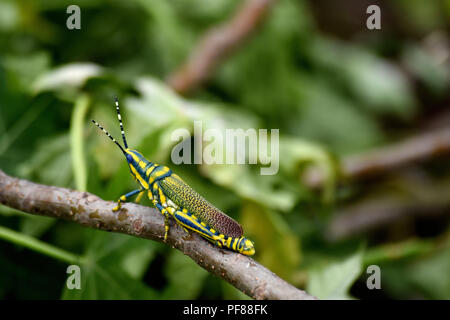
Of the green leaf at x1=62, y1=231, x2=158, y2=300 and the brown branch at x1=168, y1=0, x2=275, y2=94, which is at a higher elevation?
the brown branch at x1=168, y1=0, x2=275, y2=94

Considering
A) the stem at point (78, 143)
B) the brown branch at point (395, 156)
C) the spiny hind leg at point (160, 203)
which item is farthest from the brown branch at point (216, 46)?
the spiny hind leg at point (160, 203)

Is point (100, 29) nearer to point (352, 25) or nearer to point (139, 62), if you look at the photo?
point (139, 62)

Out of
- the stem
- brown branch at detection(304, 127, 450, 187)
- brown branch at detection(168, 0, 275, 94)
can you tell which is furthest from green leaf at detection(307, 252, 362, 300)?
brown branch at detection(168, 0, 275, 94)

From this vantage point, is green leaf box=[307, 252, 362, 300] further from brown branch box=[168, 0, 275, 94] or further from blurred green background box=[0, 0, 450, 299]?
brown branch box=[168, 0, 275, 94]

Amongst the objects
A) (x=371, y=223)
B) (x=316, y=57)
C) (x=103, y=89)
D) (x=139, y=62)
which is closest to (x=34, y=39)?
(x=139, y=62)

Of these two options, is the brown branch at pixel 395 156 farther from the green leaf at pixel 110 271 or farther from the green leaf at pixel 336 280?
the green leaf at pixel 110 271

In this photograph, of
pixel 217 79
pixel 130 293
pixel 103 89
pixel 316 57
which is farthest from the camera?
pixel 316 57
